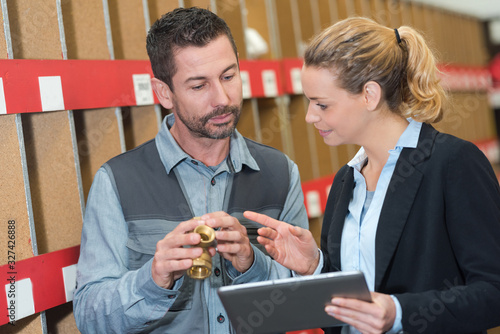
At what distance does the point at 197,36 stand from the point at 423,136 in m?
0.75

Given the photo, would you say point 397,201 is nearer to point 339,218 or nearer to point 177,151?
point 339,218

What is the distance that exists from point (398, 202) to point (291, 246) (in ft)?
1.07

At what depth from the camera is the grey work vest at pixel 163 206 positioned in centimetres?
169

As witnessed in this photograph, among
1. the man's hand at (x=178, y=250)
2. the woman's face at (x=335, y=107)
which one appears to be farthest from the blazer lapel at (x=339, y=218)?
the man's hand at (x=178, y=250)

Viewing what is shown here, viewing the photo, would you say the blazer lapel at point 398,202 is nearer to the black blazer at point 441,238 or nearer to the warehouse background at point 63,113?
the black blazer at point 441,238

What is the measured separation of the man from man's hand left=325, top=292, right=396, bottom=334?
36cm

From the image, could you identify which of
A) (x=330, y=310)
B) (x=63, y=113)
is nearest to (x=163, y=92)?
(x=63, y=113)

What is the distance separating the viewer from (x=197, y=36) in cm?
174

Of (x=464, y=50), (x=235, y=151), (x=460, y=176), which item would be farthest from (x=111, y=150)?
(x=464, y=50)

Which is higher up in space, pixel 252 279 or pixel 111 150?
pixel 111 150

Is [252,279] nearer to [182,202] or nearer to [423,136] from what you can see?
[182,202]

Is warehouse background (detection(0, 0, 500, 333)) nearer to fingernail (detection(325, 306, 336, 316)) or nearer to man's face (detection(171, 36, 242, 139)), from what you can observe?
man's face (detection(171, 36, 242, 139))

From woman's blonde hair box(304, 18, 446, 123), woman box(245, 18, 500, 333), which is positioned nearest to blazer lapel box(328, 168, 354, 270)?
woman box(245, 18, 500, 333)

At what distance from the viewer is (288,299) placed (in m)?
1.26
